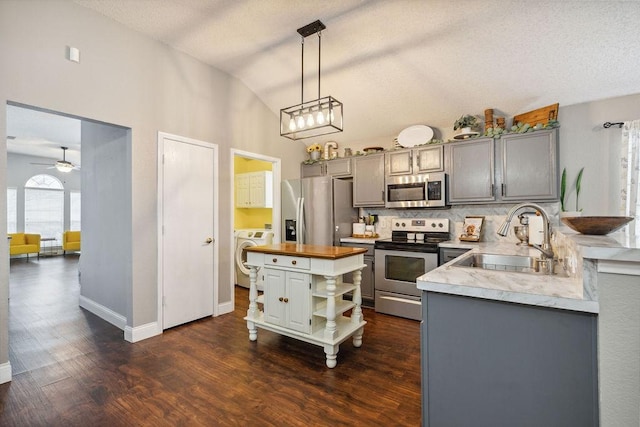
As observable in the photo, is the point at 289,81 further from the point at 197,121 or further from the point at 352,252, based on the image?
the point at 352,252

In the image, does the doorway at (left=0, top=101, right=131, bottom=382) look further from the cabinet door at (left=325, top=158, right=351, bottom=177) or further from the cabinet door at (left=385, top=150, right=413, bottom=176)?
the cabinet door at (left=385, top=150, right=413, bottom=176)

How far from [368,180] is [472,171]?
1.39m

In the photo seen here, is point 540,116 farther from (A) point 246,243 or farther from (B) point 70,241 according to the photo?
(B) point 70,241

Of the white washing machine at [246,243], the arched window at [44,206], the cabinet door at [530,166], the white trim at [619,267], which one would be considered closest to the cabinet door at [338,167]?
the white washing machine at [246,243]

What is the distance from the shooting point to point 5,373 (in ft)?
7.50

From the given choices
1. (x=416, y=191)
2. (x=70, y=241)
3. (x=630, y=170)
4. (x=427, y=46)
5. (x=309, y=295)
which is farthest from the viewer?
(x=70, y=241)

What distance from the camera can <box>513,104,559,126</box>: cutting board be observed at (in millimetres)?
3295

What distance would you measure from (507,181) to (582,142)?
0.83 meters

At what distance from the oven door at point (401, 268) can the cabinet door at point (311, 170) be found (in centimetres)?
178

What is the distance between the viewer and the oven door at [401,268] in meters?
3.59

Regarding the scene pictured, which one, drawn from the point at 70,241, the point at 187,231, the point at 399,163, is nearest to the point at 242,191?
the point at 187,231

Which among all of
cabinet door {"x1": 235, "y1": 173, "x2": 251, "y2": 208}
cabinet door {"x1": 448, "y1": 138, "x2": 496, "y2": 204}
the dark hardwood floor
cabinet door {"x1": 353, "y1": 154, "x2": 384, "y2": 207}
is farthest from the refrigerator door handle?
cabinet door {"x1": 448, "y1": 138, "x2": 496, "y2": 204}

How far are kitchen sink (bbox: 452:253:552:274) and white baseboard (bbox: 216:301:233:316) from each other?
2.96 m

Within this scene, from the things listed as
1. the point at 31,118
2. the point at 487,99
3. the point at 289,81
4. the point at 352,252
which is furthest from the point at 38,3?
the point at 487,99
